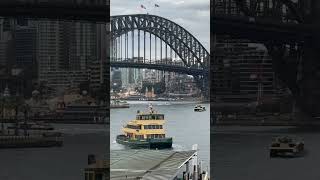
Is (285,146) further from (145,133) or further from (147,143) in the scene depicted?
(145,133)

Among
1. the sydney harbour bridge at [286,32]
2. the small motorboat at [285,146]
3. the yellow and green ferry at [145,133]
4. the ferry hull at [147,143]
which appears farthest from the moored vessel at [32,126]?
the ferry hull at [147,143]

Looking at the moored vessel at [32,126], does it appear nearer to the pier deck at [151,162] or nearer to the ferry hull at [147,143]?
the pier deck at [151,162]

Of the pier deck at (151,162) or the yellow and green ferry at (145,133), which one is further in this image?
the yellow and green ferry at (145,133)

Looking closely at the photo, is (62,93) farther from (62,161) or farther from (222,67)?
(222,67)

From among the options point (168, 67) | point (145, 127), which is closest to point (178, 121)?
point (145, 127)

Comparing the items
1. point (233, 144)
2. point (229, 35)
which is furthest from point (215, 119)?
point (229, 35)
